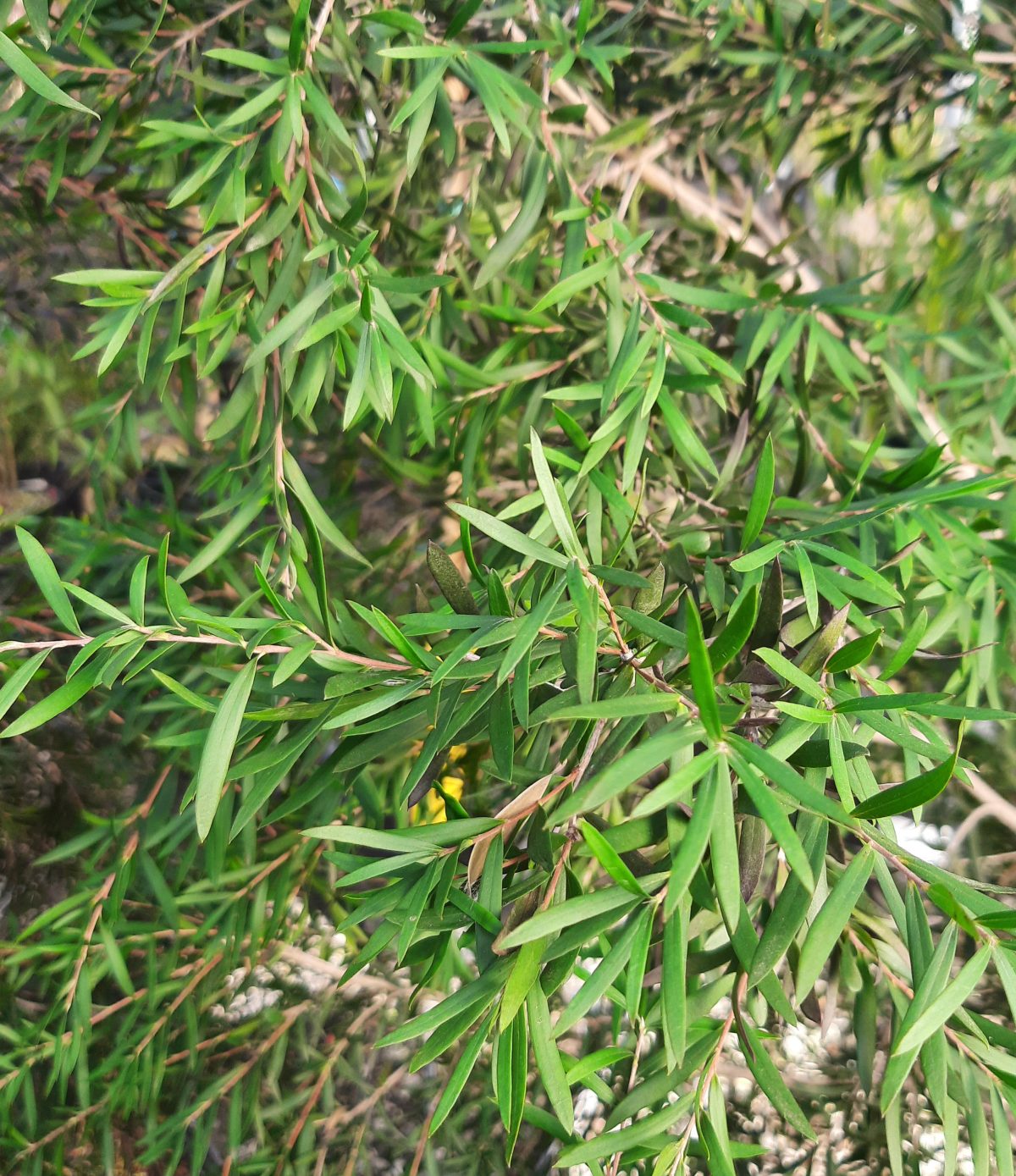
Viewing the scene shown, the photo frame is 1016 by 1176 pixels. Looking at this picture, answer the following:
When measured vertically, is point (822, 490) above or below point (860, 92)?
below

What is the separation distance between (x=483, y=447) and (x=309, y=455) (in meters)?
0.29

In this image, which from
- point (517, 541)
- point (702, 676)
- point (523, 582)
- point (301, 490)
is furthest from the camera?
point (301, 490)

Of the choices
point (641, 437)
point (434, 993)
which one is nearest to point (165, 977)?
point (434, 993)

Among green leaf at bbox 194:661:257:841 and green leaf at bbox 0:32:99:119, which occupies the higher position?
green leaf at bbox 0:32:99:119

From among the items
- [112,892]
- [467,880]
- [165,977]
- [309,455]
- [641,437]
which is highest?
[641,437]

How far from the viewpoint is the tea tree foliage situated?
14.4 inches

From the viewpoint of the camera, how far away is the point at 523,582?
477 millimetres

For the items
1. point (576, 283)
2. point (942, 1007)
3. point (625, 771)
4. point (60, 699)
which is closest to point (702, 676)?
point (625, 771)

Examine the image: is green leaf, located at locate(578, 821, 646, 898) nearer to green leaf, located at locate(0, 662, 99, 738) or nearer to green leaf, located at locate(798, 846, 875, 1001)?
green leaf, located at locate(798, 846, 875, 1001)

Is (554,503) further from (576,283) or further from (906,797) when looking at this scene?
(576,283)

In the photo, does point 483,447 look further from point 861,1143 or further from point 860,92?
point 861,1143

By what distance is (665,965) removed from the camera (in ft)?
1.04

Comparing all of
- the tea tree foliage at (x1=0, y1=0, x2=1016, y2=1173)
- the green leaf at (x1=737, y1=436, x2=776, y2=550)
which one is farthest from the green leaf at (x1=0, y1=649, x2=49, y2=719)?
the green leaf at (x1=737, y1=436, x2=776, y2=550)

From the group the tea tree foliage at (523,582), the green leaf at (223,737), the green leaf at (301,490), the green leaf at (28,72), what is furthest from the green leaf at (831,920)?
the green leaf at (28,72)
